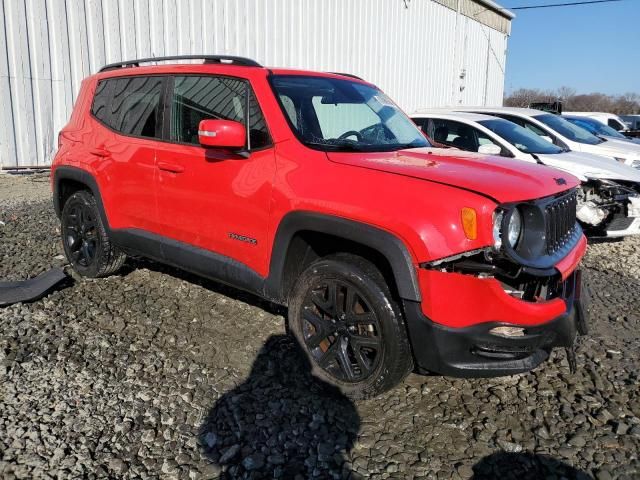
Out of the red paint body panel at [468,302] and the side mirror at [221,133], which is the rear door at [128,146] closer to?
the side mirror at [221,133]

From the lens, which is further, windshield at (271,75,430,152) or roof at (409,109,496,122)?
roof at (409,109,496,122)

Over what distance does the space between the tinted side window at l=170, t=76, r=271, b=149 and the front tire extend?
3.13ft

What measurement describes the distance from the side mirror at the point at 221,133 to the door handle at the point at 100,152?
1507 mm

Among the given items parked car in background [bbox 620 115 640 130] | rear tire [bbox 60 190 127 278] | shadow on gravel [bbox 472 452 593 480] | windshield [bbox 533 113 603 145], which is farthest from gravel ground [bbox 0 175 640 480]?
parked car in background [bbox 620 115 640 130]

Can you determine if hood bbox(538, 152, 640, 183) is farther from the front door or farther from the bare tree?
the bare tree

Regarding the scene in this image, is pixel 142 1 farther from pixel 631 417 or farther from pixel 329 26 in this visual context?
pixel 631 417

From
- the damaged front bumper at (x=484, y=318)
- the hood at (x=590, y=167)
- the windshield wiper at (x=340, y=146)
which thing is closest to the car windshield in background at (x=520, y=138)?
the hood at (x=590, y=167)

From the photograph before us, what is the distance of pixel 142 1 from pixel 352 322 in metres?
10.0

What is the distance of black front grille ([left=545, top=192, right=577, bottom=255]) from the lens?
9.76ft

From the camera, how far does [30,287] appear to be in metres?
4.62

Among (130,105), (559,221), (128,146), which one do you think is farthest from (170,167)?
(559,221)

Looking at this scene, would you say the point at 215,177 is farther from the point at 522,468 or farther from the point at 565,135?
the point at 565,135

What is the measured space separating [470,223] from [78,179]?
3.53 metres

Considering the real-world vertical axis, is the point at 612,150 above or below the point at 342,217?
below
